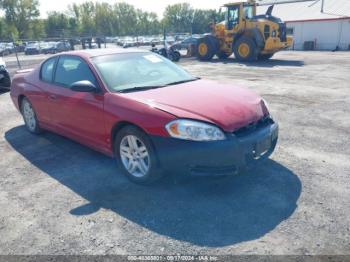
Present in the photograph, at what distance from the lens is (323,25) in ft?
96.0

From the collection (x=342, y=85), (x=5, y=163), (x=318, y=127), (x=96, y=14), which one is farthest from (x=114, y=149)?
(x=96, y=14)

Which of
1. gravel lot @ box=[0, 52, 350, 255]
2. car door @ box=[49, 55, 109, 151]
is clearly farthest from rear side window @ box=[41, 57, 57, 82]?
gravel lot @ box=[0, 52, 350, 255]

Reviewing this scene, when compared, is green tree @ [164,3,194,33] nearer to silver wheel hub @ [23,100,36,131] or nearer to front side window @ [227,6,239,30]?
front side window @ [227,6,239,30]

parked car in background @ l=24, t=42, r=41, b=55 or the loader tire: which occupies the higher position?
parked car in background @ l=24, t=42, r=41, b=55

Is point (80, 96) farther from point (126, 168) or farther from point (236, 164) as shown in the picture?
point (236, 164)

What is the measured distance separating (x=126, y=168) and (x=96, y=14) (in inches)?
3396

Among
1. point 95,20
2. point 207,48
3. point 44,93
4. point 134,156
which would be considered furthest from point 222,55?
point 95,20

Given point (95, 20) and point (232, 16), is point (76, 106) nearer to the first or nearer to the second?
point (232, 16)

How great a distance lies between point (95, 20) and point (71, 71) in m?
84.2

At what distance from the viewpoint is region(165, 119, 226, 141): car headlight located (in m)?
3.07

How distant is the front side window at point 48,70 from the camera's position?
192 inches

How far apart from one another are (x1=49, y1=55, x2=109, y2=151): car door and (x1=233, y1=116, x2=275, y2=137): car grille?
5.43ft

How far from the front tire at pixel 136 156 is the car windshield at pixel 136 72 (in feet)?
2.02

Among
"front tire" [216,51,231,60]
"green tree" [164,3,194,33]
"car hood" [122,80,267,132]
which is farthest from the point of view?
"green tree" [164,3,194,33]
